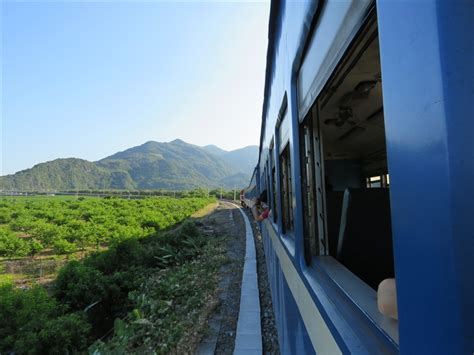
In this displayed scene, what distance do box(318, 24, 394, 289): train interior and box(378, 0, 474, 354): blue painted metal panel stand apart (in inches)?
10.5

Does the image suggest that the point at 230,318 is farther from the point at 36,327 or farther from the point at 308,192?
the point at 36,327

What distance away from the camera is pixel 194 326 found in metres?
4.66

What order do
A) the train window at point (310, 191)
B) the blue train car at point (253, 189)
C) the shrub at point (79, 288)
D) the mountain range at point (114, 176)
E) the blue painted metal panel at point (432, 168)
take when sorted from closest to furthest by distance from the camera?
the blue painted metal panel at point (432, 168), the train window at point (310, 191), the shrub at point (79, 288), the blue train car at point (253, 189), the mountain range at point (114, 176)

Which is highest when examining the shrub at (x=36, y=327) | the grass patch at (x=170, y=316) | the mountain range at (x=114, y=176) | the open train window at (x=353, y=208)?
the mountain range at (x=114, y=176)

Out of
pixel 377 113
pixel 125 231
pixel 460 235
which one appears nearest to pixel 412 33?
pixel 460 235

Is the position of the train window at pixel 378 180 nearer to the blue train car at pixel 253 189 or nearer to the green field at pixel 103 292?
the green field at pixel 103 292

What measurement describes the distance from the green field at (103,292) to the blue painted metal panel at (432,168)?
4.22 metres

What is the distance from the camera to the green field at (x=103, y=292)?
213 inches

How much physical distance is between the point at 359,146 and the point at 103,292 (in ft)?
24.9

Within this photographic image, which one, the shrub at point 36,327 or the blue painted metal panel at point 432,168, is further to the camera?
the shrub at point 36,327

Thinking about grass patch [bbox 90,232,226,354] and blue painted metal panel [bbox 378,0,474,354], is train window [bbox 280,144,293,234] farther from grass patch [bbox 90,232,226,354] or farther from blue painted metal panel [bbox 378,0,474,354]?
grass patch [bbox 90,232,226,354]

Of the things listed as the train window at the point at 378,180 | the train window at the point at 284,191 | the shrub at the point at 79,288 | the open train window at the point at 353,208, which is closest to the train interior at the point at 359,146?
the open train window at the point at 353,208

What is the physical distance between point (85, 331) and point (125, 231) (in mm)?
10339

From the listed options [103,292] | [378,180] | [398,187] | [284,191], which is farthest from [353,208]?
[103,292]
